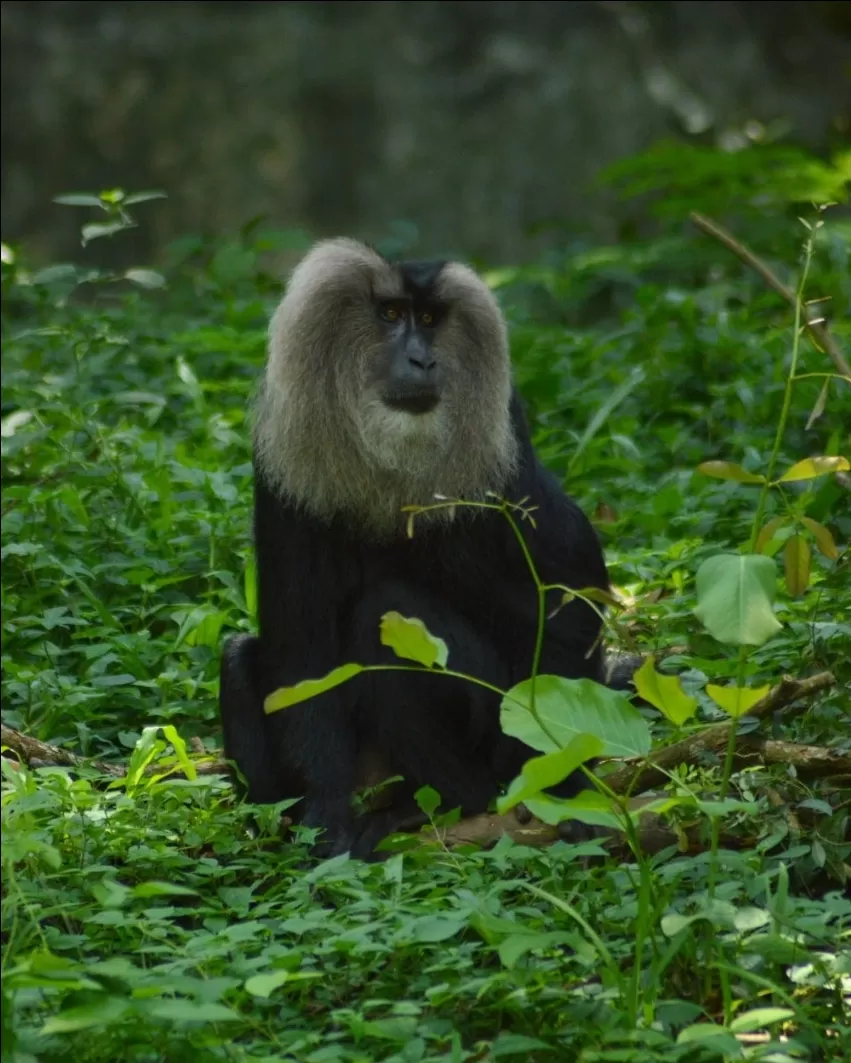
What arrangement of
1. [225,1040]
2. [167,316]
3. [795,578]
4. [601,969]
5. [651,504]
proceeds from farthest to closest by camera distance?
[167,316]
[651,504]
[795,578]
[601,969]
[225,1040]

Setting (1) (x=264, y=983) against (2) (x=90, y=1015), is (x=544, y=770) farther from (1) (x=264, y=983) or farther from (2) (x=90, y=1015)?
(2) (x=90, y=1015)

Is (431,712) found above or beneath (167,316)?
beneath

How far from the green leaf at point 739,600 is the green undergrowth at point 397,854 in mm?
313

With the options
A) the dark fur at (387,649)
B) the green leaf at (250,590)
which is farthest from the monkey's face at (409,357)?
the green leaf at (250,590)

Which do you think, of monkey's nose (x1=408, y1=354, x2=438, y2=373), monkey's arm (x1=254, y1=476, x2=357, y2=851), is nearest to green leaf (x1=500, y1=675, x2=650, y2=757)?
monkey's arm (x1=254, y1=476, x2=357, y2=851)

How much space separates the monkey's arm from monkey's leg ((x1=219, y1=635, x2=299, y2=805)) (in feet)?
0.09

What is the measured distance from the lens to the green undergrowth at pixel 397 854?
9.66 feet

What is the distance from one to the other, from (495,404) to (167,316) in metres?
4.47

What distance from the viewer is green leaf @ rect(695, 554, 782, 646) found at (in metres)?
2.88

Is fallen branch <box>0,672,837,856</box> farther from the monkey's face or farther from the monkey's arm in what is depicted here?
the monkey's face

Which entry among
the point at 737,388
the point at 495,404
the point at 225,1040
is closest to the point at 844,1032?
the point at 225,1040

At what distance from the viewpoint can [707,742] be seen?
12.5 ft

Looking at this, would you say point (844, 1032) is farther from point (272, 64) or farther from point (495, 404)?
point (272, 64)

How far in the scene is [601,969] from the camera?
307 cm
